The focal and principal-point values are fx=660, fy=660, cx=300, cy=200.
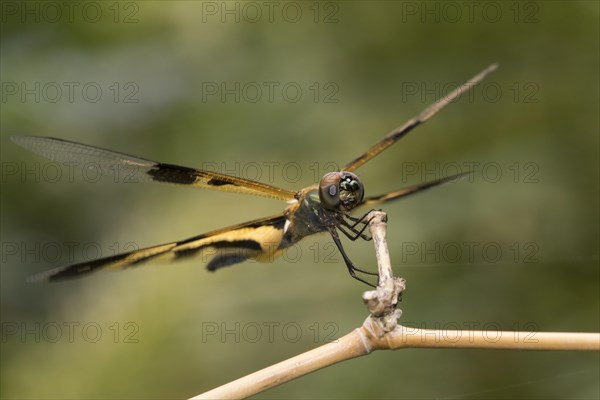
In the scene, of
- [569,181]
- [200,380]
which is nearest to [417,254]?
[569,181]

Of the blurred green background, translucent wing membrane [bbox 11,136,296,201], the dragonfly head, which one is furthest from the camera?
the blurred green background

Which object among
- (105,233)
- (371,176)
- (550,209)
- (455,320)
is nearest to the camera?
(455,320)

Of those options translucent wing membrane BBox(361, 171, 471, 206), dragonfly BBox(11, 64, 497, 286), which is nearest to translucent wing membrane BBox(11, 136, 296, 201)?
dragonfly BBox(11, 64, 497, 286)

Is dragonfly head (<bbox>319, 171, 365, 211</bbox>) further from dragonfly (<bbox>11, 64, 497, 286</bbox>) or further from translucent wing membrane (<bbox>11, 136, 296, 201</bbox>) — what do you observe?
translucent wing membrane (<bbox>11, 136, 296, 201</bbox>)

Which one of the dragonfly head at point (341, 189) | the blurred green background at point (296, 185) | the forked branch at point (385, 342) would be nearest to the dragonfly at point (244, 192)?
the dragonfly head at point (341, 189)

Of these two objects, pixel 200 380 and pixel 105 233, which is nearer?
pixel 200 380

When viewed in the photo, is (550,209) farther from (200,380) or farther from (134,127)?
(134,127)
